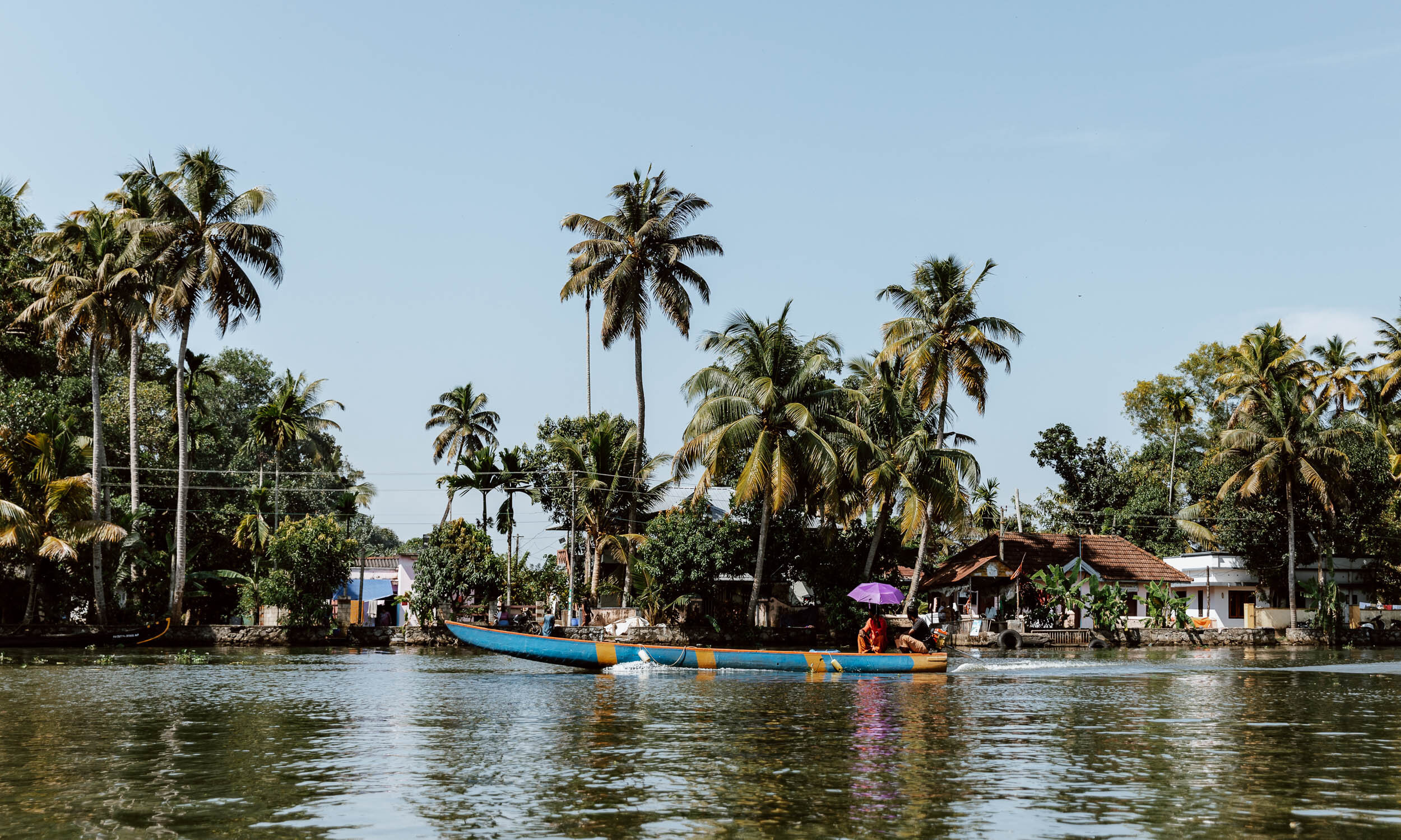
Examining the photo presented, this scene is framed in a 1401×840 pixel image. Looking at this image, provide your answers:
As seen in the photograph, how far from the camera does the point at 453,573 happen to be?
4947 cm

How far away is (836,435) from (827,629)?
314 inches

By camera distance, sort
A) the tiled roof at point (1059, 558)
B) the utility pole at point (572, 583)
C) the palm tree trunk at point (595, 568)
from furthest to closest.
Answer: the tiled roof at point (1059, 558) → the palm tree trunk at point (595, 568) → the utility pole at point (572, 583)

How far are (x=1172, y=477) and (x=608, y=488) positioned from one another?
35636 mm

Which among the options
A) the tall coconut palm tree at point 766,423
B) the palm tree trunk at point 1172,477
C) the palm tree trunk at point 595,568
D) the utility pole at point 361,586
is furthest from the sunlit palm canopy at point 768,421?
the palm tree trunk at point 1172,477

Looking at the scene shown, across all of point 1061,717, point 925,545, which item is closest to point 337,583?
point 925,545

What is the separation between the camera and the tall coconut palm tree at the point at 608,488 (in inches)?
1980

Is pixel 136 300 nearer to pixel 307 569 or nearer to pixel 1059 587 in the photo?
pixel 307 569

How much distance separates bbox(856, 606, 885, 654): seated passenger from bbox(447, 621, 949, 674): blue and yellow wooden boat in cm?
116

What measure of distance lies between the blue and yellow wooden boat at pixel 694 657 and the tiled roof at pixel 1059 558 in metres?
24.5

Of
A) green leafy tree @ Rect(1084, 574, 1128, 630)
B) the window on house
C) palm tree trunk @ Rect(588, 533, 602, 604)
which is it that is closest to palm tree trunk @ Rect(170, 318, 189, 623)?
palm tree trunk @ Rect(588, 533, 602, 604)

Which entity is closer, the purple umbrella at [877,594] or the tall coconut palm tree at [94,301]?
the purple umbrella at [877,594]

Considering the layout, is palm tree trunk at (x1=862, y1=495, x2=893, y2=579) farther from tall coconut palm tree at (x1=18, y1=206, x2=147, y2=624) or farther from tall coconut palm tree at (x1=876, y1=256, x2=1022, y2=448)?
tall coconut palm tree at (x1=18, y1=206, x2=147, y2=624)

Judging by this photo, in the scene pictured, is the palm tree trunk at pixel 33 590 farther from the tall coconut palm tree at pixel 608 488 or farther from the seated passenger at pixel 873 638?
the seated passenger at pixel 873 638

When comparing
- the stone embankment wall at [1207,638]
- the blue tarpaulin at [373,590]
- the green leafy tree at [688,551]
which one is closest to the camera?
the green leafy tree at [688,551]
